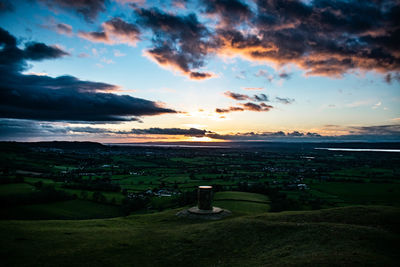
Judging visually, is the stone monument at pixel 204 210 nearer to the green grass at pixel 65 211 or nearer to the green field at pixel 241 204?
the green field at pixel 241 204

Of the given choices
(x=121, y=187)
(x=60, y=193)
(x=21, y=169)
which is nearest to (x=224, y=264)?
(x=60, y=193)

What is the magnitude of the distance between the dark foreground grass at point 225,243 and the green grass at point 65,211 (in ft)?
122

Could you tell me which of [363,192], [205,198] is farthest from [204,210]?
[363,192]

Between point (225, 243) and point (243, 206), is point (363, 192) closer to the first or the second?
point (243, 206)

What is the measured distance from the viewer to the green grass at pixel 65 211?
208 feet

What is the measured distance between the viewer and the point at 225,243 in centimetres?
2516

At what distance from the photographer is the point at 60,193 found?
80.5m

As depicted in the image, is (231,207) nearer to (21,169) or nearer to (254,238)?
(254,238)

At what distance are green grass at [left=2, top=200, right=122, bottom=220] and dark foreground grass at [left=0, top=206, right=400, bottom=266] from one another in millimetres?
37332

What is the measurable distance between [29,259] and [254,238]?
66.0 ft

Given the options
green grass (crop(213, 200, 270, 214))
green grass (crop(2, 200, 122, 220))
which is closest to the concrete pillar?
green grass (crop(213, 200, 270, 214))

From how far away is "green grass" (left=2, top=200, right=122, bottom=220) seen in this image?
63.4 meters

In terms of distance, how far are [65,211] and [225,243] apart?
2364 inches

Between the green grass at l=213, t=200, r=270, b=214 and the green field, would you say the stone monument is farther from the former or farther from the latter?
the green grass at l=213, t=200, r=270, b=214
